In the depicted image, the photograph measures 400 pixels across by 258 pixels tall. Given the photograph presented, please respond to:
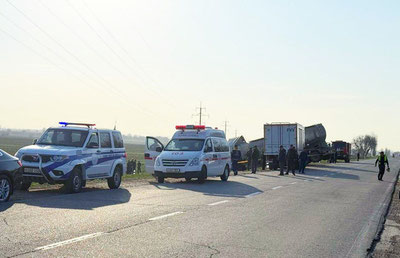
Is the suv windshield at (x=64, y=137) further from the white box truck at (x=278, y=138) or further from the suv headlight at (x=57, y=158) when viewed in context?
the white box truck at (x=278, y=138)

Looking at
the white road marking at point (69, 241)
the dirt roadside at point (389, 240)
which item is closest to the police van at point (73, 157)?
the white road marking at point (69, 241)

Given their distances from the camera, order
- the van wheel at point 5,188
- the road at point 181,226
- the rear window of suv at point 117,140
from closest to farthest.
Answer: the road at point 181,226, the van wheel at point 5,188, the rear window of suv at point 117,140

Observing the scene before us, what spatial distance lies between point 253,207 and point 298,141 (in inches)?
1121

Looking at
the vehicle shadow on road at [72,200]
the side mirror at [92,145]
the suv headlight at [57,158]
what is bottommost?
the vehicle shadow on road at [72,200]

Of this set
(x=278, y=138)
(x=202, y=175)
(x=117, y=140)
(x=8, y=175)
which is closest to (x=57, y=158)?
(x=8, y=175)

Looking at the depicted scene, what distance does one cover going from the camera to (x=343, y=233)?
29.9 ft

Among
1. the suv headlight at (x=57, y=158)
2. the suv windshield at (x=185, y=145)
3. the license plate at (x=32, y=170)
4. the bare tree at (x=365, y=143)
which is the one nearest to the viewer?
the license plate at (x=32, y=170)

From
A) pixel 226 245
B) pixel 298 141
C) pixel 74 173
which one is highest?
pixel 298 141

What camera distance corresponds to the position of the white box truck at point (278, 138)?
39625 mm

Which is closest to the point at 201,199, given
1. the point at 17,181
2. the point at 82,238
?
the point at 17,181

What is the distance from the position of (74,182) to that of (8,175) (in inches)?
116

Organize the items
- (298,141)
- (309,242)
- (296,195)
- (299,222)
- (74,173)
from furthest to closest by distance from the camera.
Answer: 1. (298,141)
2. (296,195)
3. (74,173)
4. (299,222)
5. (309,242)

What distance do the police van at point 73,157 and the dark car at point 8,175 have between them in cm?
177

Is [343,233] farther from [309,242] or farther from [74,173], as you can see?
[74,173]
